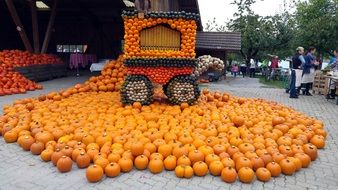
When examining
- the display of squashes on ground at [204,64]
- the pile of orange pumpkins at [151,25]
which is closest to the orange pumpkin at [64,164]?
the pile of orange pumpkins at [151,25]

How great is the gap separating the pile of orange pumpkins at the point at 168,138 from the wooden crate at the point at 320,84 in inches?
254

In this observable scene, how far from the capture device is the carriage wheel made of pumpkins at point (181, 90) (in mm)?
8484

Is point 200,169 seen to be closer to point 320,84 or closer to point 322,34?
point 320,84

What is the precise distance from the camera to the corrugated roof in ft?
68.2

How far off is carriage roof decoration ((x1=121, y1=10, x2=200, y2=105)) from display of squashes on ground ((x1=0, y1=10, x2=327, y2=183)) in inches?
12.9

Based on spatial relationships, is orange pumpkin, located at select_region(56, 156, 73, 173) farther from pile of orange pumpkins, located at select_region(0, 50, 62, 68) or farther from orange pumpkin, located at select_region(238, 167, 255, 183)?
pile of orange pumpkins, located at select_region(0, 50, 62, 68)

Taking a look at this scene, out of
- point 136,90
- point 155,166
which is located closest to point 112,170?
point 155,166

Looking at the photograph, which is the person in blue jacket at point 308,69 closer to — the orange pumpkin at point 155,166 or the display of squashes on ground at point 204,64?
the display of squashes on ground at point 204,64

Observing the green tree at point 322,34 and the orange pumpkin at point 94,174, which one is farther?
the green tree at point 322,34

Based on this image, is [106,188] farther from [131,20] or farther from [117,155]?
[131,20]

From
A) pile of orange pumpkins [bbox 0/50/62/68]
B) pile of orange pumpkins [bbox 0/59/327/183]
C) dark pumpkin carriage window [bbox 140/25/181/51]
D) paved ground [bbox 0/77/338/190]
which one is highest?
dark pumpkin carriage window [bbox 140/25/181/51]

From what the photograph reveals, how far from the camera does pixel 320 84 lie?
544 inches

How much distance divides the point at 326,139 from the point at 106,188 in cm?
473

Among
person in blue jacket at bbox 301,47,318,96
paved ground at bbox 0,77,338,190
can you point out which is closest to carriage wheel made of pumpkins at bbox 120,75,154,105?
paved ground at bbox 0,77,338,190
